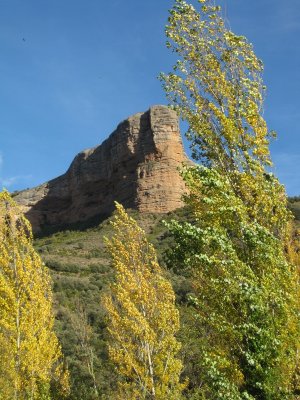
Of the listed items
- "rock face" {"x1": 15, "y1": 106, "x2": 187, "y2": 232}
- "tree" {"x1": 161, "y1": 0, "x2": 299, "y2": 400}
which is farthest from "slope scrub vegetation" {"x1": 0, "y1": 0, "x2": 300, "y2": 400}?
"rock face" {"x1": 15, "y1": 106, "x2": 187, "y2": 232}

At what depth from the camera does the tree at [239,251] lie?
816 cm

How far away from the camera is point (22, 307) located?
43.1 ft

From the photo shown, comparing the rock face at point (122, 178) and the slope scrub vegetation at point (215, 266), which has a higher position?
the rock face at point (122, 178)

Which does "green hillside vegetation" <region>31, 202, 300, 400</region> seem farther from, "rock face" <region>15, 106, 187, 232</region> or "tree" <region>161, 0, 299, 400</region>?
"rock face" <region>15, 106, 187, 232</region>

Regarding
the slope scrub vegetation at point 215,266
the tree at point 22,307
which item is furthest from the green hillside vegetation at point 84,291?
the tree at point 22,307

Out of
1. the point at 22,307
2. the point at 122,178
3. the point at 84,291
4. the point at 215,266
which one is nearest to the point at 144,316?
the point at 22,307

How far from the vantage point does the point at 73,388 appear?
27250 mm

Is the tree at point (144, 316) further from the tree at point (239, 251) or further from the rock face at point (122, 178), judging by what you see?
the rock face at point (122, 178)

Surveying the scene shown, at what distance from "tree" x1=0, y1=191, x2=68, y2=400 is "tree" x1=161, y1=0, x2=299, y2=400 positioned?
17.5 ft

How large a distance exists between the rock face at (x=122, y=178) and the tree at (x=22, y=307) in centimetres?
4787

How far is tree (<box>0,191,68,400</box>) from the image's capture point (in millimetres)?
12742

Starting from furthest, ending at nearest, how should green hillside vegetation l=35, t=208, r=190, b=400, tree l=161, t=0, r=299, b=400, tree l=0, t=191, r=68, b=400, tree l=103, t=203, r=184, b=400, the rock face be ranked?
1. the rock face
2. green hillside vegetation l=35, t=208, r=190, b=400
3. tree l=103, t=203, r=184, b=400
4. tree l=0, t=191, r=68, b=400
5. tree l=161, t=0, r=299, b=400

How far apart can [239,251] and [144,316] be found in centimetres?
561

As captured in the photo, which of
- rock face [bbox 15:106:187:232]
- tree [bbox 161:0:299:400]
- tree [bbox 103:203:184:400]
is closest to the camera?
tree [bbox 161:0:299:400]
